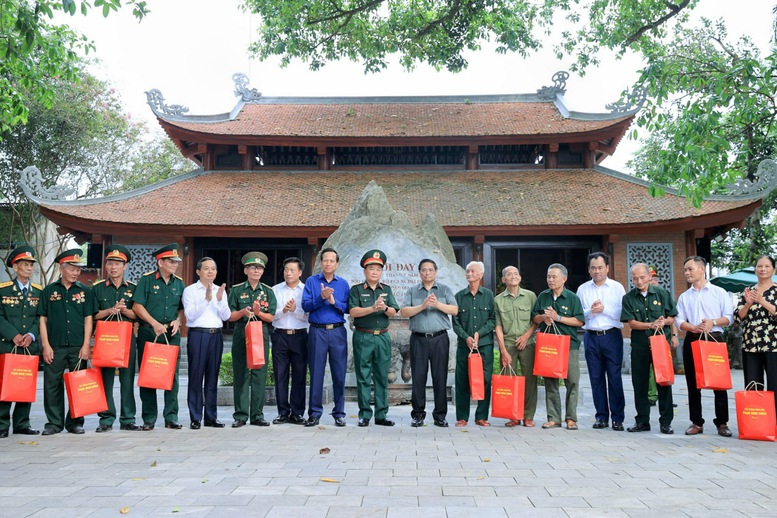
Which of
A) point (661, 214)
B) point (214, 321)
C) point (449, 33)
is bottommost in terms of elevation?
point (214, 321)

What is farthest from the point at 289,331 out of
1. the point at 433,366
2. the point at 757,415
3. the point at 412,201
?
the point at 412,201

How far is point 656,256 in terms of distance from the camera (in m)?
15.3

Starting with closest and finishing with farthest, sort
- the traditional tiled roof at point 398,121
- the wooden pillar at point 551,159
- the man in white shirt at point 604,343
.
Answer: the man in white shirt at point 604,343
the traditional tiled roof at point 398,121
the wooden pillar at point 551,159

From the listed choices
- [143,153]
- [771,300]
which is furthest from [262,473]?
[143,153]

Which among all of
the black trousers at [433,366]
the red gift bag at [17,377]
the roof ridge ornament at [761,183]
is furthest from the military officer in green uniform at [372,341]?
the roof ridge ornament at [761,183]

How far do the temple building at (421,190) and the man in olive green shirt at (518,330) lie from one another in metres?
8.13

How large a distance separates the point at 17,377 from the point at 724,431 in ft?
21.3

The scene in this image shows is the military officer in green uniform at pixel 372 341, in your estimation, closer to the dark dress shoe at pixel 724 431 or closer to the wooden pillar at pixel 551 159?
the dark dress shoe at pixel 724 431

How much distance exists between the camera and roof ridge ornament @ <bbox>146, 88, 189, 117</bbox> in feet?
56.0

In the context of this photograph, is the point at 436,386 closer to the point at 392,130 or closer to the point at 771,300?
the point at 771,300

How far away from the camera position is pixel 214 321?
617cm

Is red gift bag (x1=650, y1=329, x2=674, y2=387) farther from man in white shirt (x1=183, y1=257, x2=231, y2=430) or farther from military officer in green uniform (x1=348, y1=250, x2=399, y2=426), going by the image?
man in white shirt (x1=183, y1=257, x2=231, y2=430)

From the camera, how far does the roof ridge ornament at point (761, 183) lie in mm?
13688

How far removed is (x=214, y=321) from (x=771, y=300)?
5244mm
